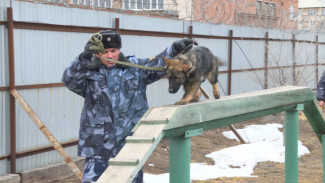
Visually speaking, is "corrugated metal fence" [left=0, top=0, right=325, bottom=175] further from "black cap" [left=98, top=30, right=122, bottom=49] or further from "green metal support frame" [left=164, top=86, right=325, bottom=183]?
"black cap" [left=98, top=30, right=122, bottom=49]

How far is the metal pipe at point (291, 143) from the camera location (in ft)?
12.6

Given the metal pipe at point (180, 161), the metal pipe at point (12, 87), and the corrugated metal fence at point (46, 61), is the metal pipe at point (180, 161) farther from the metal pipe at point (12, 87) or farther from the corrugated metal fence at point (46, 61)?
the metal pipe at point (12, 87)

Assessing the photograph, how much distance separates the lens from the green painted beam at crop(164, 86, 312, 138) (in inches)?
101

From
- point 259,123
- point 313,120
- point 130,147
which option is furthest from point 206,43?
point 130,147

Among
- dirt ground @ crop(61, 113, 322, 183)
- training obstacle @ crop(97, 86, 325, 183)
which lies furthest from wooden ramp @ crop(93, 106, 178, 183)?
dirt ground @ crop(61, 113, 322, 183)

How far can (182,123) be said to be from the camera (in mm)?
2568

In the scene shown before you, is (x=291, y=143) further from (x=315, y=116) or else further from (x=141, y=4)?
(x=141, y=4)

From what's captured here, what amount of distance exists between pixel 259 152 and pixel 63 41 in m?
3.71

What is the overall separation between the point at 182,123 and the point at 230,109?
49 cm

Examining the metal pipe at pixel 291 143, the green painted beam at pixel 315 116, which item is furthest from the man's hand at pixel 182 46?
the green painted beam at pixel 315 116

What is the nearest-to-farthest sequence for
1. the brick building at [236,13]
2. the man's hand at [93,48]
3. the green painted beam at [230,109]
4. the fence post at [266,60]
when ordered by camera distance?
the green painted beam at [230,109], the man's hand at [93,48], the brick building at [236,13], the fence post at [266,60]

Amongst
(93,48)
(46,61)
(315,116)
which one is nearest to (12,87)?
(46,61)

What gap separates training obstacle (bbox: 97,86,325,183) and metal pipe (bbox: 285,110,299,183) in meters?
0.11

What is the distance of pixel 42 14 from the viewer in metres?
6.03
